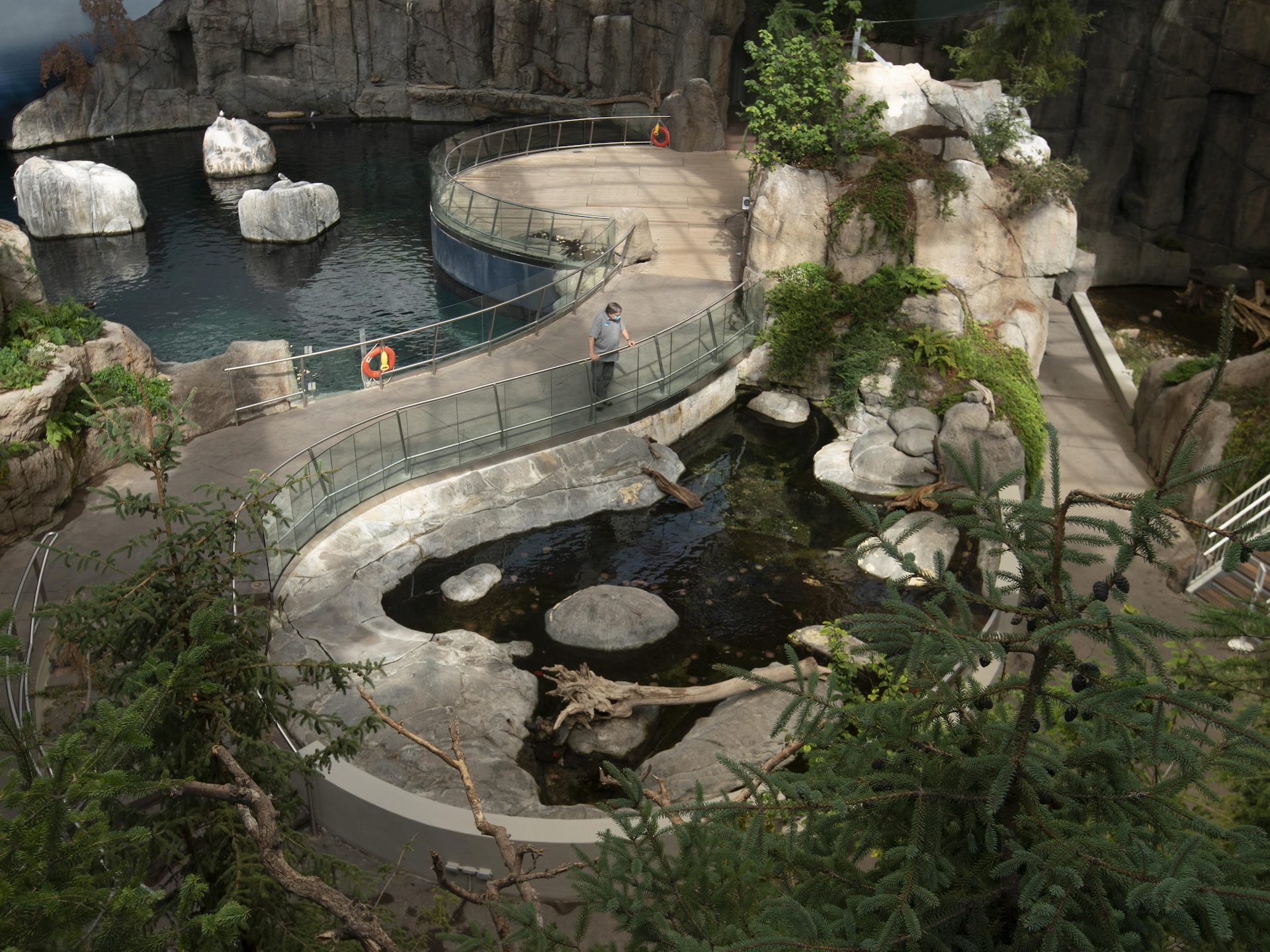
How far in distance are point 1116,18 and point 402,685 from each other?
79.9 ft

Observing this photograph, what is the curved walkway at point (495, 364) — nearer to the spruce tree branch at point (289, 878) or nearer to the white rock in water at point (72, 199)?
the spruce tree branch at point (289, 878)

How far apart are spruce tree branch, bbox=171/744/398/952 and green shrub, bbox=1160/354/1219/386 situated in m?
15.6

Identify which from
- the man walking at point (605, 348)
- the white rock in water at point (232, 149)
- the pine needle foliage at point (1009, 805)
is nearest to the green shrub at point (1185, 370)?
the man walking at point (605, 348)

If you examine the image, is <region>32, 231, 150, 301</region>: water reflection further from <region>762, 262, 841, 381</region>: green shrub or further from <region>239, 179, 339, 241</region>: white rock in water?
<region>762, 262, 841, 381</region>: green shrub

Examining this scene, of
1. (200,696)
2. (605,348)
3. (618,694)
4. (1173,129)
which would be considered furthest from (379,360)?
(1173,129)

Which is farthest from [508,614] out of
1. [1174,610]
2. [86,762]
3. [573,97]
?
[573,97]

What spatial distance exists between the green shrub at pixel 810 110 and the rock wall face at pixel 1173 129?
442 inches

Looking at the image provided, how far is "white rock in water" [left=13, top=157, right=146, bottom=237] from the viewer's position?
26.2 metres

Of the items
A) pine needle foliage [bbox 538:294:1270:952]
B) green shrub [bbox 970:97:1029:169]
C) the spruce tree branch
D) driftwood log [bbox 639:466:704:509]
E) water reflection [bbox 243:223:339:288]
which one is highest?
green shrub [bbox 970:97:1029:169]

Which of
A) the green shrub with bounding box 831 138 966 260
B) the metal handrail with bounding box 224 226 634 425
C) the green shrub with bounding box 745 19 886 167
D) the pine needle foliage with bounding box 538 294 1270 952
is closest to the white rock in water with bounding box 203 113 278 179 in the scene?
the metal handrail with bounding box 224 226 634 425

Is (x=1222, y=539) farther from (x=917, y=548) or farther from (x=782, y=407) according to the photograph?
(x=782, y=407)

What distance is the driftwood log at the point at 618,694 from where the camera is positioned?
10.0 metres

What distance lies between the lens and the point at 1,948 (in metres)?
2.92

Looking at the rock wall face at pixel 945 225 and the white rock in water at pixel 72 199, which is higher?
the rock wall face at pixel 945 225
